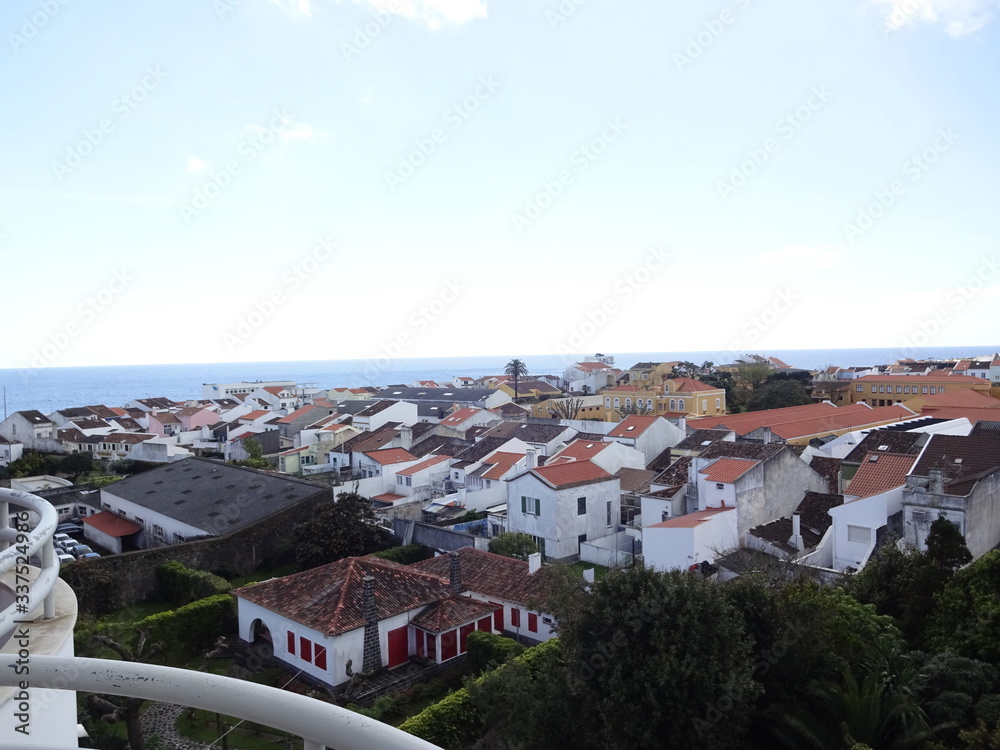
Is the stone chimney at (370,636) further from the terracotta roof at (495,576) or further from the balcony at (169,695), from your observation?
the balcony at (169,695)

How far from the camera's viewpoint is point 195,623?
70.7ft

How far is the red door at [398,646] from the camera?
19.4 metres

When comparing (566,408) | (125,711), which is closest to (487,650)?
(125,711)

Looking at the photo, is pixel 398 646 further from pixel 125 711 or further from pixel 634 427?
pixel 634 427

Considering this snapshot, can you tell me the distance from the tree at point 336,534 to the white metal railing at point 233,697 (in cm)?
2536

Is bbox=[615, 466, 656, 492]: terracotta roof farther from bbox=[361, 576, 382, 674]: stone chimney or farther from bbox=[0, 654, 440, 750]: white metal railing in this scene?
bbox=[0, 654, 440, 750]: white metal railing

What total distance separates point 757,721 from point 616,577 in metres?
3.44

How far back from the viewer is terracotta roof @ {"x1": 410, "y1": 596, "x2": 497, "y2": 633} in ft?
63.6

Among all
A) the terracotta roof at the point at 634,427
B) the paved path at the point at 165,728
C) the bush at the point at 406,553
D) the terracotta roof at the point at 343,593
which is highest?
the terracotta roof at the point at 634,427

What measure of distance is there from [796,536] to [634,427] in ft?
59.5

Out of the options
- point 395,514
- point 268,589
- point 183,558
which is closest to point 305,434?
point 395,514

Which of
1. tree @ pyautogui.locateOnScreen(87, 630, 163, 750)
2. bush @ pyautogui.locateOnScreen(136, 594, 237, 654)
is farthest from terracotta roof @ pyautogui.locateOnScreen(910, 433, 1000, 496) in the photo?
bush @ pyautogui.locateOnScreen(136, 594, 237, 654)

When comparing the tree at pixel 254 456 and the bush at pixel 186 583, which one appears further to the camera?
the tree at pixel 254 456

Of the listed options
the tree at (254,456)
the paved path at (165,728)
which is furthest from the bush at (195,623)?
the tree at (254,456)
